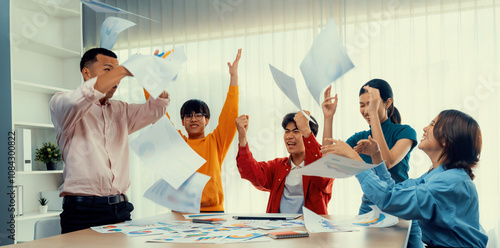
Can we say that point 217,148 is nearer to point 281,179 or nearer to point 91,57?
point 281,179

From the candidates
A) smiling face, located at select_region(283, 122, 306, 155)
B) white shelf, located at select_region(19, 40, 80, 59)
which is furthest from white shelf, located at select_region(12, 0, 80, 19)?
smiling face, located at select_region(283, 122, 306, 155)

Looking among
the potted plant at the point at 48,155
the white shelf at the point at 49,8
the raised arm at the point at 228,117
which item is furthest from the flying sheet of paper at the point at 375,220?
the white shelf at the point at 49,8

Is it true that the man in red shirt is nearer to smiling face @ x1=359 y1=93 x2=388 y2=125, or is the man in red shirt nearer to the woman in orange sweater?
the woman in orange sweater

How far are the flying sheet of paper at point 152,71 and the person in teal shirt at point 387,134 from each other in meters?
0.68

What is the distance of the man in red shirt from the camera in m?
2.18

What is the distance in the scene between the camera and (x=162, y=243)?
1325mm

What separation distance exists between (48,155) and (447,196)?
3.06 m

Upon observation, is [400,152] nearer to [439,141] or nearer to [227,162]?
[439,141]

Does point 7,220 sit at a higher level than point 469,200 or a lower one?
lower

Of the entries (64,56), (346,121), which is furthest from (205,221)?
(64,56)

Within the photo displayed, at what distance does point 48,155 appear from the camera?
11.6ft

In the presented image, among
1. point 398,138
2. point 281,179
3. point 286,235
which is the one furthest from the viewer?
point 281,179


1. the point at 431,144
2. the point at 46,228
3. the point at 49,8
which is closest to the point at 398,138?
the point at 431,144

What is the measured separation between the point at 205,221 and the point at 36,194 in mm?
2452
